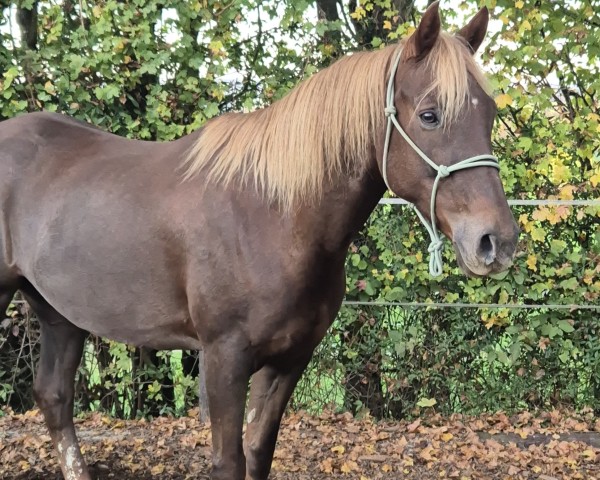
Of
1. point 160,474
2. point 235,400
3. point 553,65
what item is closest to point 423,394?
point 160,474

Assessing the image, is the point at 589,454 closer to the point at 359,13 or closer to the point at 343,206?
the point at 343,206

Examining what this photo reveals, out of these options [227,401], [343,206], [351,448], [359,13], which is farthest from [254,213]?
[359,13]

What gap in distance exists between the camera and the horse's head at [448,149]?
2.02m

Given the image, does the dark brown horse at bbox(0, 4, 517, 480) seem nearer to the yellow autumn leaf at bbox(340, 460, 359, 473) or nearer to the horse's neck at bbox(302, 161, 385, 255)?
the horse's neck at bbox(302, 161, 385, 255)

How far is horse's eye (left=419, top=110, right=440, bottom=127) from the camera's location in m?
2.16

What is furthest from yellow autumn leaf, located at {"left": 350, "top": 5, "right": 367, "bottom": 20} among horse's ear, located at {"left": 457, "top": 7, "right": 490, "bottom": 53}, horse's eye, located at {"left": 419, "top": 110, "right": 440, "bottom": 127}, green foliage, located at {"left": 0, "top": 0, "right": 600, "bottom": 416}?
horse's eye, located at {"left": 419, "top": 110, "right": 440, "bottom": 127}

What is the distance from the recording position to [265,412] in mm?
2852

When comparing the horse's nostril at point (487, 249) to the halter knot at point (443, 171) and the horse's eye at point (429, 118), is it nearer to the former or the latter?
the halter knot at point (443, 171)

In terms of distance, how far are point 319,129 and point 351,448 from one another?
8.75 feet

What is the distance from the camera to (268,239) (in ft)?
8.13

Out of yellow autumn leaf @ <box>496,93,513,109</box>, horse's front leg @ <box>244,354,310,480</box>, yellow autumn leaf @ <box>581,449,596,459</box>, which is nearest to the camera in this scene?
horse's front leg @ <box>244,354,310,480</box>

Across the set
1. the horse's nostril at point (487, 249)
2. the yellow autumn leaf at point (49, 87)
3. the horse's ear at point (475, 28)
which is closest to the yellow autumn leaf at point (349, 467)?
the horse's nostril at point (487, 249)

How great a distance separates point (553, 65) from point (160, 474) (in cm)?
387

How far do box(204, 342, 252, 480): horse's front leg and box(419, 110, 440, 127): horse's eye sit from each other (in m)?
1.05
